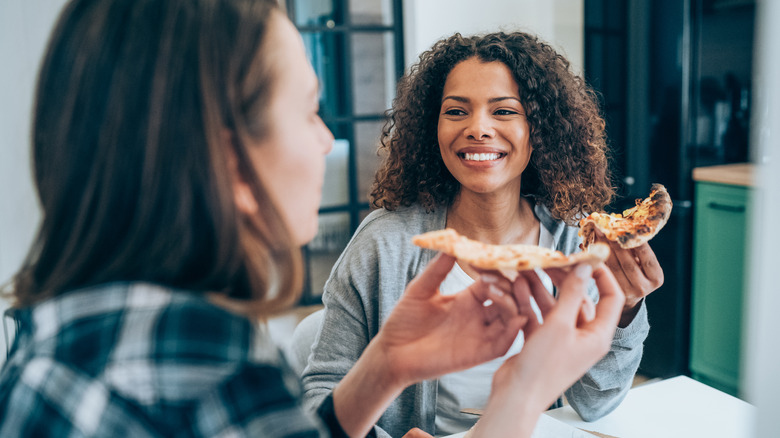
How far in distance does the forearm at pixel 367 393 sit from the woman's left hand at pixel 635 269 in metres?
0.51

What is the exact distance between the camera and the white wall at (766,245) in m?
0.35

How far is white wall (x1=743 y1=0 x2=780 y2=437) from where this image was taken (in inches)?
13.9

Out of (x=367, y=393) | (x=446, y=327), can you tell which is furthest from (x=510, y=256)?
(x=367, y=393)

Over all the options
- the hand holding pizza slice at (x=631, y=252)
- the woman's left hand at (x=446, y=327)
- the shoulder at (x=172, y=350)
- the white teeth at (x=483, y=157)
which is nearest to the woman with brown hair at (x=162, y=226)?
the shoulder at (x=172, y=350)

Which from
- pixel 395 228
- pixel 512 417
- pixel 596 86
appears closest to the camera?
pixel 512 417

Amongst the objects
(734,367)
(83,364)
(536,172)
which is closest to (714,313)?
(734,367)

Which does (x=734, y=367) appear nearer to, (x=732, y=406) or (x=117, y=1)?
(x=732, y=406)

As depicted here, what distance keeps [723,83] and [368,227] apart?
94.3 inches

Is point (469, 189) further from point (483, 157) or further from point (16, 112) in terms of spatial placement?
point (16, 112)

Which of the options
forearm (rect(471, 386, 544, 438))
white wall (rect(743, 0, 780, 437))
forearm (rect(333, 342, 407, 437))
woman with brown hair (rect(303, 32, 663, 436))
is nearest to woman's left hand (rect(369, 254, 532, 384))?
forearm (rect(333, 342, 407, 437))

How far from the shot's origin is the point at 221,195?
0.59 meters

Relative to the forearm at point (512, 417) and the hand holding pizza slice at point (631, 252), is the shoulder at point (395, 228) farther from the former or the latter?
the forearm at point (512, 417)

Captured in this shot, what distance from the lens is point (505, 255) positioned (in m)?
0.89

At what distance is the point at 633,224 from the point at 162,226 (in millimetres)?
957
